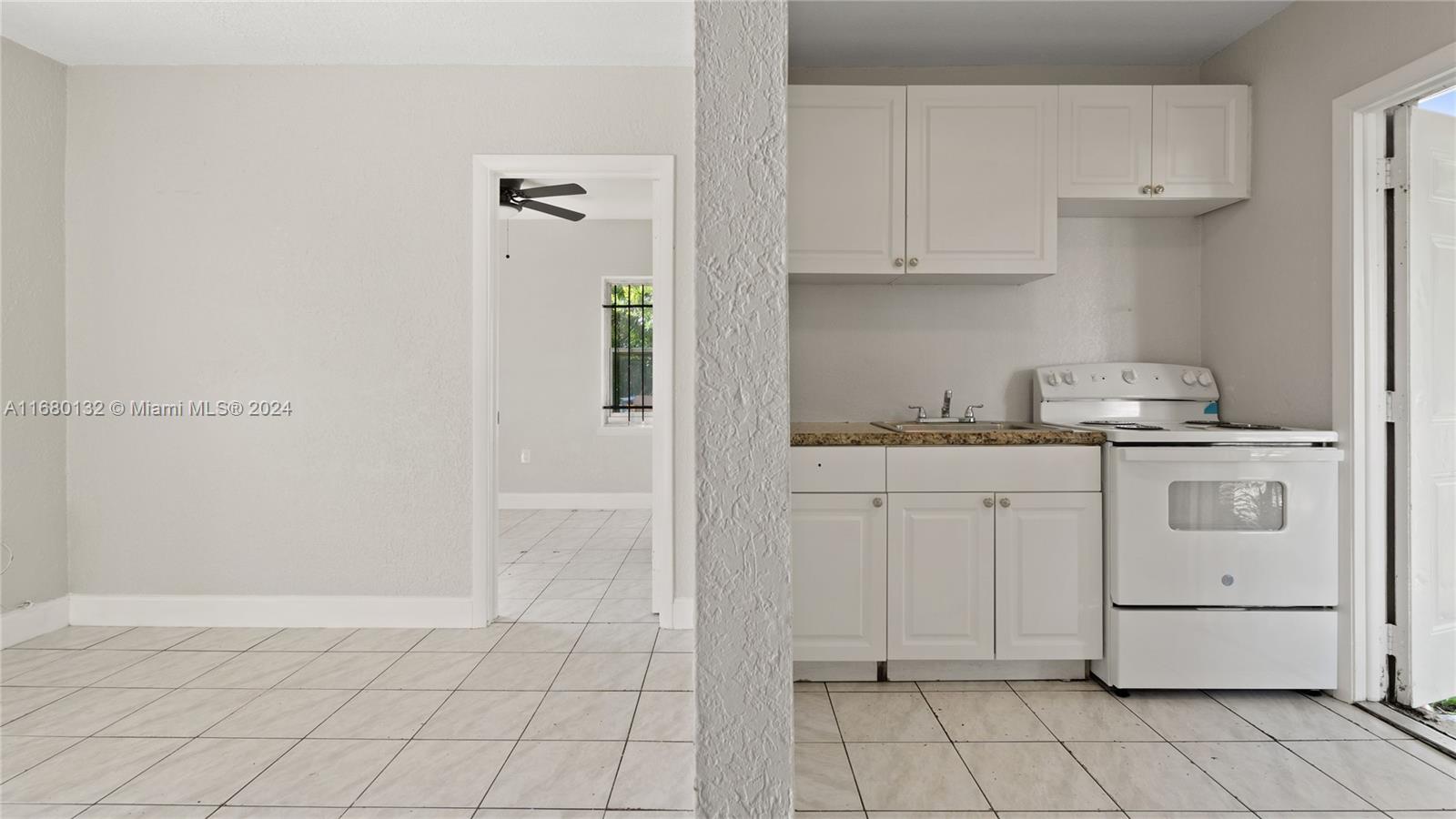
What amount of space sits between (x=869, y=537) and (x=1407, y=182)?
2.01 metres

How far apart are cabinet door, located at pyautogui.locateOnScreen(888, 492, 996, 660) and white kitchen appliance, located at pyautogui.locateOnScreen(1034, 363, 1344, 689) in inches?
16.1

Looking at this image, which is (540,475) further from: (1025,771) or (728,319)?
(728,319)

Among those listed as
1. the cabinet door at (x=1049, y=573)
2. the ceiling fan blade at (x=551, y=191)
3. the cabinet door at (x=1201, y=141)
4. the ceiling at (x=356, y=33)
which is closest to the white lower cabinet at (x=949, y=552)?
the cabinet door at (x=1049, y=573)

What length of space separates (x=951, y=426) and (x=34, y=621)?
12.5 feet

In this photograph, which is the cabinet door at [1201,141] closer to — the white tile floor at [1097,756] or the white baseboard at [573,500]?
the white tile floor at [1097,756]

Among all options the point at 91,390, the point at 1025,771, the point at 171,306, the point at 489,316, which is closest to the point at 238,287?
the point at 171,306

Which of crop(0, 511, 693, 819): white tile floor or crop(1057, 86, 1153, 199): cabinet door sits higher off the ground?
crop(1057, 86, 1153, 199): cabinet door

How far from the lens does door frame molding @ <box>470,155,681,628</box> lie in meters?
2.99

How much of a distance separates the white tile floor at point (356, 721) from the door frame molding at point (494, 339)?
0.82 ft

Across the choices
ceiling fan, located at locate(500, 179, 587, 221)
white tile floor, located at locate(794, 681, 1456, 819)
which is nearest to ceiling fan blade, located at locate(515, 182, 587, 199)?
ceiling fan, located at locate(500, 179, 587, 221)

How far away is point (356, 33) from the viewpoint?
273 cm

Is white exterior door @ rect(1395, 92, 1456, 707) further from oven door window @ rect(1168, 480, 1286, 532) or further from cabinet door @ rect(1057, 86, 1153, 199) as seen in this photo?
cabinet door @ rect(1057, 86, 1153, 199)

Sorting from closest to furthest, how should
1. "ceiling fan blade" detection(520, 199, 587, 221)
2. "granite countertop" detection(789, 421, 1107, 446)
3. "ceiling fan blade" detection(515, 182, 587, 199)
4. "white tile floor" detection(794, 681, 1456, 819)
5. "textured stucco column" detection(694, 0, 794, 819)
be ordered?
"textured stucco column" detection(694, 0, 794, 819), "white tile floor" detection(794, 681, 1456, 819), "granite countertop" detection(789, 421, 1107, 446), "ceiling fan blade" detection(515, 182, 587, 199), "ceiling fan blade" detection(520, 199, 587, 221)

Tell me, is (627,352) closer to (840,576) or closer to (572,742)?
(840,576)
